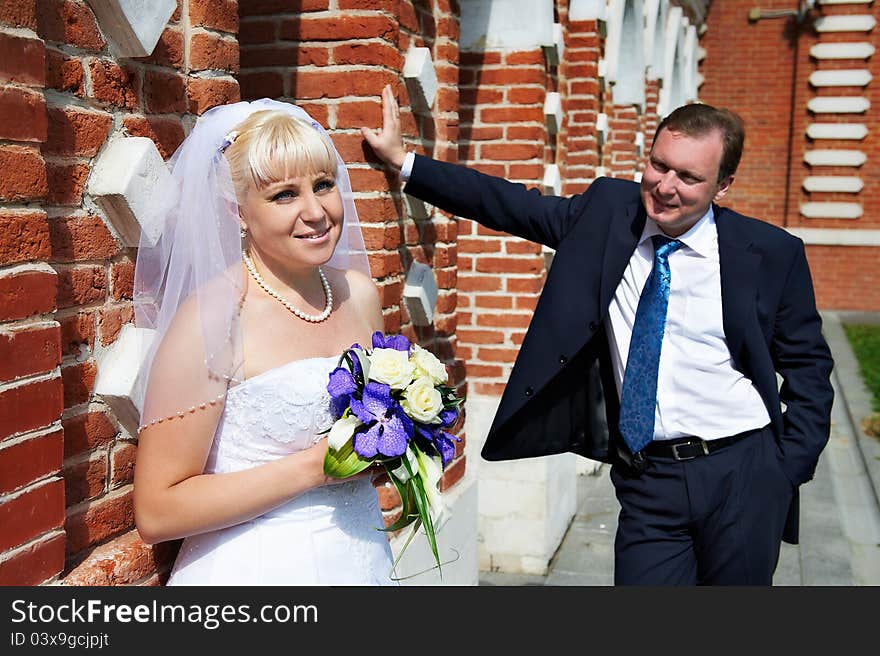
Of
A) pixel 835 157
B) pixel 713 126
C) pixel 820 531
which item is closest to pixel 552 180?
pixel 713 126

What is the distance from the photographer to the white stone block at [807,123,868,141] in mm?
13602

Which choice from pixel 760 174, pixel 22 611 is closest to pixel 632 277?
pixel 22 611

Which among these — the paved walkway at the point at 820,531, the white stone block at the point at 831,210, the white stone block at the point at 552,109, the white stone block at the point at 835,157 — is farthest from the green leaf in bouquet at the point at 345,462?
the white stone block at the point at 835,157

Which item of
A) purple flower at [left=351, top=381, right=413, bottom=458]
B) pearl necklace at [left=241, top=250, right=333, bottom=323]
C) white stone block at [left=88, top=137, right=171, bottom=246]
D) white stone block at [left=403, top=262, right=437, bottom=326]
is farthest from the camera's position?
white stone block at [left=403, top=262, right=437, bottom=326]

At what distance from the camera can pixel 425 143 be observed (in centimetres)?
354

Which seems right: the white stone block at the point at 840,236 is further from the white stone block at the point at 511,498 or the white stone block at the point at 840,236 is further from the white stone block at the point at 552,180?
the white stone block at the point at 511,498

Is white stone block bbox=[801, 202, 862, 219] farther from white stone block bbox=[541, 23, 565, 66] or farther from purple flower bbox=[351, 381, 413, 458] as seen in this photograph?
purple flower bbox=[351, 381, 413, 458]

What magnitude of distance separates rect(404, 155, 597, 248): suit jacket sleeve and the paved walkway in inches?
99.2

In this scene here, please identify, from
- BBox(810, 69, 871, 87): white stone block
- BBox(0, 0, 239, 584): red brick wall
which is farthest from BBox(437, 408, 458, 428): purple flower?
BBox(810, 69, 871, 87): white stone block

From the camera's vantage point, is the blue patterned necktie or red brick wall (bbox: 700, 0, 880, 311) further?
red brick wall (bbox: 700, 0, 880, 311)

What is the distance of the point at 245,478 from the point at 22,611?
0.51 meters

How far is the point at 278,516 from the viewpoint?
217 centimetres

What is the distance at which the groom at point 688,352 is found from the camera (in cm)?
286

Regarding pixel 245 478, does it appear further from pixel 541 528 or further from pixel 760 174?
pixel 760 174
